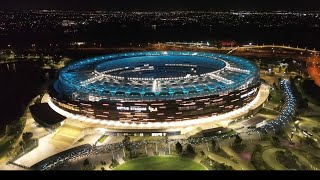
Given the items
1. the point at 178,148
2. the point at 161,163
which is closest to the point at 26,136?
the point at 161,163

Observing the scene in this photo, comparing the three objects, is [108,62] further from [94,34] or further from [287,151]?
[94,34]

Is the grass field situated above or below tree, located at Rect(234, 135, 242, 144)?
below

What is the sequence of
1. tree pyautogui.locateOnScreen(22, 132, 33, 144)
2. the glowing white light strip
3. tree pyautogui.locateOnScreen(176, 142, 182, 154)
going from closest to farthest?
tree pyautogui.locateOnScreen(176, 142, 182, 154) < tree pyautogui.locateOnScreen(22, 132, 33, 144) < the glowing white light strip

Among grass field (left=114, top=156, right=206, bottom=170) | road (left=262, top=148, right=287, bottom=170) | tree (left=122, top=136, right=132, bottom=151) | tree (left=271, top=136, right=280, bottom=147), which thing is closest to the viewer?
road (left=262, top=148, right=287, bottom=170)

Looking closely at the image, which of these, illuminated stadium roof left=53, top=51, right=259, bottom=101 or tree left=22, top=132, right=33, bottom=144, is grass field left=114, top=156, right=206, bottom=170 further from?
tree left=22, top=132, right=33, bottom=144

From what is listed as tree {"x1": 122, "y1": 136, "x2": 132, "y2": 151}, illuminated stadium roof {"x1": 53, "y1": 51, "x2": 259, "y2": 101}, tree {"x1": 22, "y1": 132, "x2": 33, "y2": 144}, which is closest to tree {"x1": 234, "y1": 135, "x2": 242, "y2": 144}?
illuminated stadium roof {"x1": 53, "y1": 51, "x2": 259, "y2": 101}

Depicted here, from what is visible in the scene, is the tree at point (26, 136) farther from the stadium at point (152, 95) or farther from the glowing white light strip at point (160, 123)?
the stadium at point (152, 95)

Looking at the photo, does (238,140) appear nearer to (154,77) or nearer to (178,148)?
(178,148)
